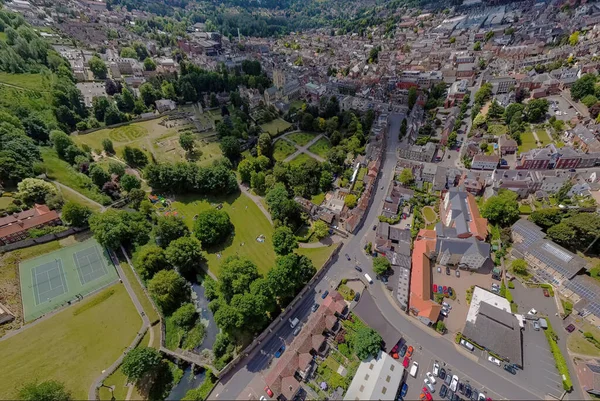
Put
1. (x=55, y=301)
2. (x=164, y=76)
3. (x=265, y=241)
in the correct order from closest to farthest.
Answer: (x=55, y=301)
(x=265, y=241)
(x=164, y=76)

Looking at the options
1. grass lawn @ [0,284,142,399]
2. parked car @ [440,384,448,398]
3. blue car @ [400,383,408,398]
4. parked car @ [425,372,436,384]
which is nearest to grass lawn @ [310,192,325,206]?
parked car @ [425,372,436,384]

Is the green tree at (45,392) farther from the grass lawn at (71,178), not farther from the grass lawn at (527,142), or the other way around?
the grass lawn at (527,142)

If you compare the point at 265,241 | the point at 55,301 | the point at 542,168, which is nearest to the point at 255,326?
the point at 265,241

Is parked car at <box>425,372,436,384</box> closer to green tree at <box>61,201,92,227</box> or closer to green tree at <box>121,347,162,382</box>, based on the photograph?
green tree at <box>121,347,162,382</box>

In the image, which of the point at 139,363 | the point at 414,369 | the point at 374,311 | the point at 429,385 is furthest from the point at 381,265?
the point at 139,363

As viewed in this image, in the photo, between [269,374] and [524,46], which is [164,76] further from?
[524,46]

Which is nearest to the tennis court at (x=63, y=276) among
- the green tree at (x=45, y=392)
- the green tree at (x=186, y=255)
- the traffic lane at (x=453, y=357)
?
the green tree at (x=186, y=255)
